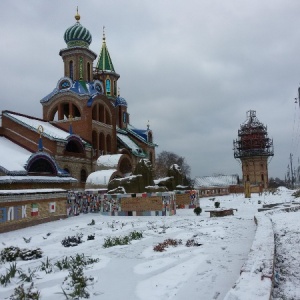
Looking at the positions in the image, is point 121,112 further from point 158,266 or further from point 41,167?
point 158,266

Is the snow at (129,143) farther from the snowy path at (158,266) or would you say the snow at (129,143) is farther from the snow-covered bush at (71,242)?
the snow-covered bush at (71,242)

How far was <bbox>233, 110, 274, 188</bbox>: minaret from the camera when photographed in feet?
184

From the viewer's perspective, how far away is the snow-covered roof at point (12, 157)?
62.1 feet

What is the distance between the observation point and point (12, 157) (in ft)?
67.7

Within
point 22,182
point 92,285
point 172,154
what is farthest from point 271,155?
point 92,285

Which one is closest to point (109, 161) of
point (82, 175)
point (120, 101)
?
point (82, 175)

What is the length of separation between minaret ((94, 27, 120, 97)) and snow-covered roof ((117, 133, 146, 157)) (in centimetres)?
723

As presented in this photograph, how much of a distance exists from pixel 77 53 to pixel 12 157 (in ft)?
56.1

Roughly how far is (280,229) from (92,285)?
7.15 m

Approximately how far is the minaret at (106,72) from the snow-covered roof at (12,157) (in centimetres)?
2249

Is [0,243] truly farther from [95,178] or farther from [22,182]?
[95,178]

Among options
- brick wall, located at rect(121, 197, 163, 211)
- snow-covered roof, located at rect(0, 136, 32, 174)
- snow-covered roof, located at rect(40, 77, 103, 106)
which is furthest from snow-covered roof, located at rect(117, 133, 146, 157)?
brick wall, located at rect(121, 197, 163, 211)

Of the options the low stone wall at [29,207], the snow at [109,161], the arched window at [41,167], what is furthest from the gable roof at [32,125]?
the low stone wall at [29,207]

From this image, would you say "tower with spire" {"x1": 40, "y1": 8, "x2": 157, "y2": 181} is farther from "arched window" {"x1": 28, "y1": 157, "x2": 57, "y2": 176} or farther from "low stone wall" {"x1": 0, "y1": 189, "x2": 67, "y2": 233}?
"low stone wall" {"x1": 0, "y1": 189, "x2": 67, "y2": 233}
